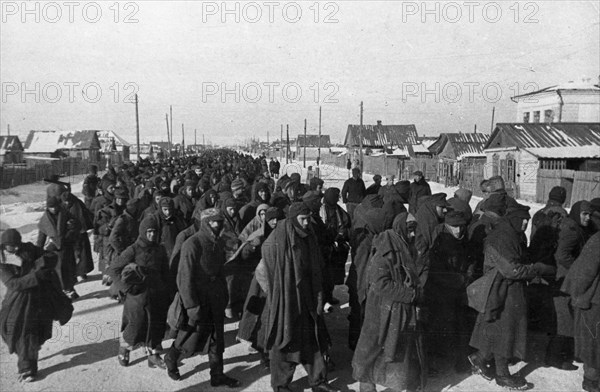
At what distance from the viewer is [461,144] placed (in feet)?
124

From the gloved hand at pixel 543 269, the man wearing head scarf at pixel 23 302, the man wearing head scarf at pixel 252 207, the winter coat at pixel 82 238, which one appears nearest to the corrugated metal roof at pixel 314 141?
the man wearing head scarf at pixel 252 207

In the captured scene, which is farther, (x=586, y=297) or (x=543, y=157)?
(x=543, y=157)

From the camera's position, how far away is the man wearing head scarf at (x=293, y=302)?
13.6ft

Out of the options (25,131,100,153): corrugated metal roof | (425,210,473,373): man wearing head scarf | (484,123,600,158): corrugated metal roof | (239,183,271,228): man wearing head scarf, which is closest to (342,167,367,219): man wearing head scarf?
(239,183,271,228): man wearing head scarf

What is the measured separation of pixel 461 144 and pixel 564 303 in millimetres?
34743

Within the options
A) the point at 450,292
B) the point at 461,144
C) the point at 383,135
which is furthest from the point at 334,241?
the point at 383,135

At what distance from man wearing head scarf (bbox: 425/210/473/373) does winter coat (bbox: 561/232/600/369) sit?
3.07 ft

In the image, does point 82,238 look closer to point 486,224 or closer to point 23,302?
point 23,302

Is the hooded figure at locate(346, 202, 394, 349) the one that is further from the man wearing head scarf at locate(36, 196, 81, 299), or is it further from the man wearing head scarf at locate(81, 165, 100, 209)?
the man wearing head scarf at locate(81, 165, 100, 209)

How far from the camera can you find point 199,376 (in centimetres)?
474

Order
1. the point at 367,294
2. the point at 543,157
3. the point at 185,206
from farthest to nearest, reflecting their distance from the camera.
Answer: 1. the point at 543,157
2. the point at 185,206
3. the point at 367,294

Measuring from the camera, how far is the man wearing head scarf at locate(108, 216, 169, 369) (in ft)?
15.6

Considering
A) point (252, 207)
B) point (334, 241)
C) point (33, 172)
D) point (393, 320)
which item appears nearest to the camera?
point (393, 320)

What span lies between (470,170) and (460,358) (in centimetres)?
2224
